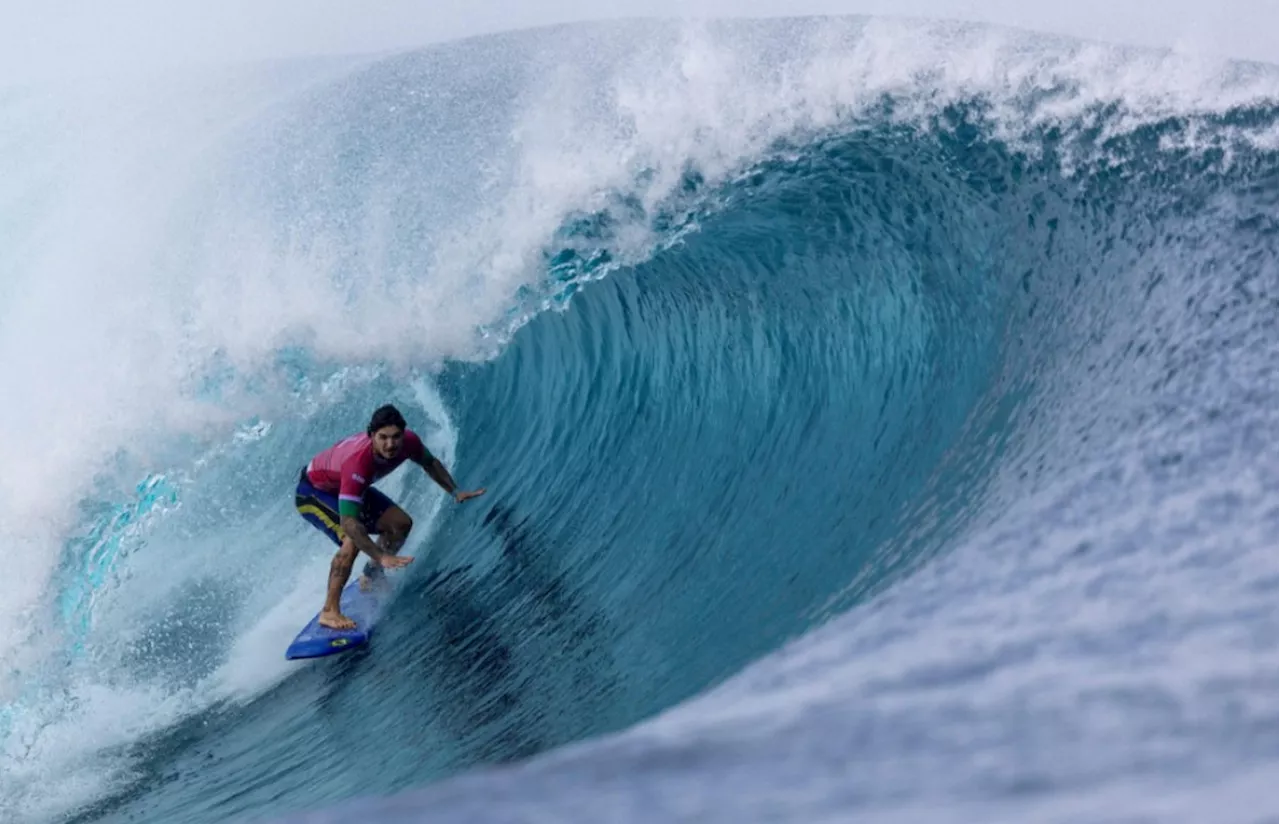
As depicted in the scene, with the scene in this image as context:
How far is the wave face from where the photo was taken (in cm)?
278

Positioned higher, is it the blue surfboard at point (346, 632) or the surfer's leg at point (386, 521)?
the surfer's leg at point (386, 521)

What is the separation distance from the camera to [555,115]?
7520 mm

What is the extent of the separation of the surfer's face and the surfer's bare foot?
0.80 m

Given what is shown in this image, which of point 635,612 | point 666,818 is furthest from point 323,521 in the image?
point 666,818

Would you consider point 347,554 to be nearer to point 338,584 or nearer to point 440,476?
point 338,584

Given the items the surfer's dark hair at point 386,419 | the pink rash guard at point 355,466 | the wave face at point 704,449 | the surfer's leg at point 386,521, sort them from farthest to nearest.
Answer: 1. the surfer's leg at point 386,521
2. the pink rash guard at point 355,466
3. the surfer's dark hair at point 386,419
4. the wave face at point 704,449

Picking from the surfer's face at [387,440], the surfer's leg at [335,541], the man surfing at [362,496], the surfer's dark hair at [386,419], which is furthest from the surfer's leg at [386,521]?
the surfer's dark hair at [386,419]

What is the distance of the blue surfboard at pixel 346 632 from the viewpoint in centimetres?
500

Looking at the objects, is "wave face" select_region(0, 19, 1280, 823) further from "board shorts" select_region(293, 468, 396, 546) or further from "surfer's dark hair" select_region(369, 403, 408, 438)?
"surfer's dark hair" select_region(369, 403, 408, 438)

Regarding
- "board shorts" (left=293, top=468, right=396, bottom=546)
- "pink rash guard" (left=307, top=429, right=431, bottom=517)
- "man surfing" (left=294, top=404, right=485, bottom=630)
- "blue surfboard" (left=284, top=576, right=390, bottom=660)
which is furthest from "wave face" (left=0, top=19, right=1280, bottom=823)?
"pink rash guard" (left=307, top=429, right=431, bottom=517)

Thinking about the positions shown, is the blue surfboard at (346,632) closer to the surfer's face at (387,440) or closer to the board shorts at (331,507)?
the board shorts at (331,507)

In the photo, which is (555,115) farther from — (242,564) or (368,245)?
(242,564)

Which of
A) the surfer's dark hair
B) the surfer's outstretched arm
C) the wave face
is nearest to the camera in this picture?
the wave face

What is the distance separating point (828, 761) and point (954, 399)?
2.31 metres
